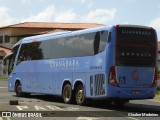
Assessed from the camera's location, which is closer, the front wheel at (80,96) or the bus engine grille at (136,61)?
the bus engine grille at (136,61)

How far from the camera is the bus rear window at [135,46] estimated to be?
18.1 meters

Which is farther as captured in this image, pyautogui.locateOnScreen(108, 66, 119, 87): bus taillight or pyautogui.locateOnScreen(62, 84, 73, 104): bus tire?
pyautogui.locateOnScreen(62, 84, 73, 104): bus tire

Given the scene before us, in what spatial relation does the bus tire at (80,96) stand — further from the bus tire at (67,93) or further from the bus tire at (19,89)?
the bus tire at (19,89)

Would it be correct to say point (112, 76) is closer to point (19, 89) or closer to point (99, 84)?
point (99, 84)

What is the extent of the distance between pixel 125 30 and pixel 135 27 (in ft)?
1.55

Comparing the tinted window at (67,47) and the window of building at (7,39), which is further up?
the window of building at (7,39)

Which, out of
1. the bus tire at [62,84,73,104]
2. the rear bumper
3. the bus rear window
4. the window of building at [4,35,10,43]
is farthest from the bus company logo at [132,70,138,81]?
the window of building at [4,35,10,43]

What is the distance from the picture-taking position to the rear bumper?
58.4 ft

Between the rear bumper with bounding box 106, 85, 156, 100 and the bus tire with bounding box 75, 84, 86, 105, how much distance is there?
2.05 meters

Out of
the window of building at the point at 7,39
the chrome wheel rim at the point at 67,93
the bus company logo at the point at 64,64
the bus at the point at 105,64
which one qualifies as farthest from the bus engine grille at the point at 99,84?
the window of building at the point at 7,39

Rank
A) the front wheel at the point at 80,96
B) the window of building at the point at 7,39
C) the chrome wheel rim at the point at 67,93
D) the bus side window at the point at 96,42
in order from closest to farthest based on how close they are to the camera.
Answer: the bus side window at the point at 96,42, the front wheel at the point at 80,96, the chrome wheel rim at the point at 67,93, the window of building at the point at 7,39

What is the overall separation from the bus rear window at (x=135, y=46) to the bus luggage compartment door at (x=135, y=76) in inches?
7.8

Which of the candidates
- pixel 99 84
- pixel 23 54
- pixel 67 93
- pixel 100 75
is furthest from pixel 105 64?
pixel 23 54

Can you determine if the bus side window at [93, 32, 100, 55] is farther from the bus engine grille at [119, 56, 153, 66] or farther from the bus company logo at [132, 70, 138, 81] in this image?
the bus company logo at [132, 70, 138, 81]
